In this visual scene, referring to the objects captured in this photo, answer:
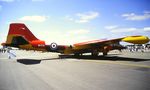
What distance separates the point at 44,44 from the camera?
27.5 m

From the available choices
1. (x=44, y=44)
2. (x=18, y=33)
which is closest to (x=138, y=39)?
(x=44, y=44)

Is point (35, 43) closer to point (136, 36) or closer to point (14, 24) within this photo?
point (14, 24)

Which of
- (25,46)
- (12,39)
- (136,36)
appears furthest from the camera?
(25,46)

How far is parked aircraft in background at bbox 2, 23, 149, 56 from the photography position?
23734mm

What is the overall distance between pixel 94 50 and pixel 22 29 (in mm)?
12565

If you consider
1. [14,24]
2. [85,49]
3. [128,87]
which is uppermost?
[14,24]

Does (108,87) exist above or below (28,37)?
below

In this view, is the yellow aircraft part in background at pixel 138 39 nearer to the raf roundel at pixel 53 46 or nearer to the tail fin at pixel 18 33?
the raf roundel at pixel 53 46

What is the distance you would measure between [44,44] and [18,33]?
13.8 ft

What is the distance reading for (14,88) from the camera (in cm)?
828

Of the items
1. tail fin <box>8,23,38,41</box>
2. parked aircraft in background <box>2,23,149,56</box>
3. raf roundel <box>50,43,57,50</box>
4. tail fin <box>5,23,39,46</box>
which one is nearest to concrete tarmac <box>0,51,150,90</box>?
parked aircraft in background <box>2,23,149,56</box>

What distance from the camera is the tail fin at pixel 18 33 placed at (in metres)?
24.2

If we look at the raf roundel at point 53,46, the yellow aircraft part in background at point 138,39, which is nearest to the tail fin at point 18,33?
the raf roundel at point 53,46

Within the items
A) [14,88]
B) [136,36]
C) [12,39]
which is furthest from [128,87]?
[12,39]
